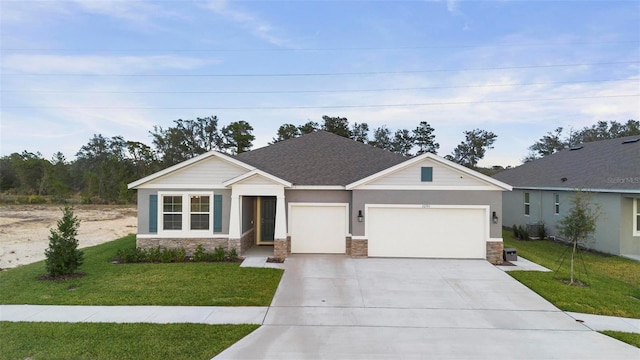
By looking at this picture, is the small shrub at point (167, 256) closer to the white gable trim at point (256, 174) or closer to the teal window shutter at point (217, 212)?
the teal window shutter at point (217, 212)

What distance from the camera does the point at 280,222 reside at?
12375mm

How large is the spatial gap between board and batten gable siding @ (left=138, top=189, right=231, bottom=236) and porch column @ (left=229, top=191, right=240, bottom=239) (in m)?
0.35

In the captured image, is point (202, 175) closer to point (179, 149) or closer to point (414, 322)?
point (414, 322)

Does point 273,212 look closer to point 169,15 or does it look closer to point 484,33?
point 169,15

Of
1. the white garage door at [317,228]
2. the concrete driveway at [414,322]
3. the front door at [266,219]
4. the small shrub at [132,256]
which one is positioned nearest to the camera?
the concrete driveway at [414,322]

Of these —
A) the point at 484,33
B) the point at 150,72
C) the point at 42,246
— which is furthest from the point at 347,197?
the point at 42,246

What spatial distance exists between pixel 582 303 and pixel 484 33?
1399 cm

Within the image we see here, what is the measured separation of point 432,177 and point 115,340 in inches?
417

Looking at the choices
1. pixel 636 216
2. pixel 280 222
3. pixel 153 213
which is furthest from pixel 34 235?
pixel 636 216

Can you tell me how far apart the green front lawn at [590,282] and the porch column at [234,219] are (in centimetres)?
932

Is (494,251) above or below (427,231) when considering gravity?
below

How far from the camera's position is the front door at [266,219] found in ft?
50.0

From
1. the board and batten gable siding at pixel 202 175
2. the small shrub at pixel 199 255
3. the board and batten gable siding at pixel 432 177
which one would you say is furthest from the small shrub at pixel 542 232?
the small shrub at pixel 199 255

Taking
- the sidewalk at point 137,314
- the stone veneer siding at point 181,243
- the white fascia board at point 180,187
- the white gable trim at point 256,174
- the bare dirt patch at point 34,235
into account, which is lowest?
the bare dirt patch at point 34,235
